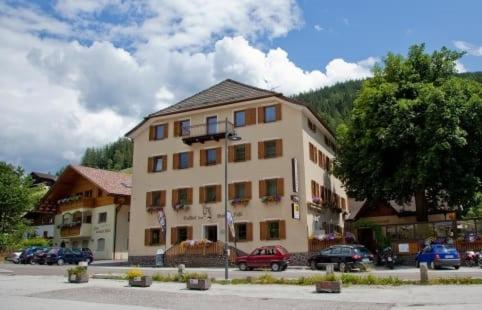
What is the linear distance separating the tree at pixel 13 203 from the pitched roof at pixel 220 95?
22.0 m

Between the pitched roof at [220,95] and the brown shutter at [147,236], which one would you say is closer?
the pitched roof at [220,95]

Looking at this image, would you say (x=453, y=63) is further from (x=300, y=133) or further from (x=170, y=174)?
(x=170, y=174)

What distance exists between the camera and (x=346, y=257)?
1108 inches

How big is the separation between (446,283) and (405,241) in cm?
1538

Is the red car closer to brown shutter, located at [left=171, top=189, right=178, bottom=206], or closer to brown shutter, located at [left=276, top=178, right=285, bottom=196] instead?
brown shutter, located at [left=276, top=178, right=285, bottom=196]

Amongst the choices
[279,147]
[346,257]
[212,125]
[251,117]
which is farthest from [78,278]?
[251,117]

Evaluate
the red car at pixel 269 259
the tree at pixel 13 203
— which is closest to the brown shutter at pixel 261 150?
the red car at pixel 269 259

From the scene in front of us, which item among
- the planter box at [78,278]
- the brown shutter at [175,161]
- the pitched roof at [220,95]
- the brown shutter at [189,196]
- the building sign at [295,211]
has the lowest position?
the planter box at [78,278]

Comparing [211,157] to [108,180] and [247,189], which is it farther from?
[108,180]

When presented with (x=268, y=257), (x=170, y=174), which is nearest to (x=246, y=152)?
(x=170, y=174)

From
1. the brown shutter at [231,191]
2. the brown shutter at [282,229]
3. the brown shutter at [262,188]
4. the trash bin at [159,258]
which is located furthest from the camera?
the brown shutter at [231,191]

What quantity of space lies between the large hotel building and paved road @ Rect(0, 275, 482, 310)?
16477 mm

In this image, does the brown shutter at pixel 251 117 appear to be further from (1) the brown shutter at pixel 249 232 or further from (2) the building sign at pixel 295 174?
(1) the brown shutter at pixel 249 232

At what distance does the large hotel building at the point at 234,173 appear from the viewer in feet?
121
